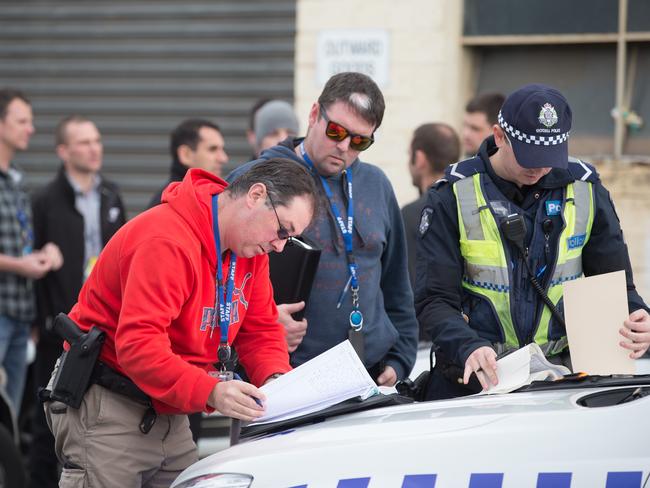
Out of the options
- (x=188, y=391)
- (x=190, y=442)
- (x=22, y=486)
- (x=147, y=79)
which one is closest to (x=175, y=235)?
(x=188, y=391)

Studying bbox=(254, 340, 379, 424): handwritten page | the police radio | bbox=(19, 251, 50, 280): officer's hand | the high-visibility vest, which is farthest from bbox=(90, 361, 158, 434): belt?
bbox=(19, 251, 50, 280): officer's hand

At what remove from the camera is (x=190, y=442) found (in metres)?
4.00

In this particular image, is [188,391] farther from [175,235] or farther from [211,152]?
[211,152]

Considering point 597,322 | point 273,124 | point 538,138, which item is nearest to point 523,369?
point 597,322

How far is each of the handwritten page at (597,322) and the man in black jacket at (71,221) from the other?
4.19m

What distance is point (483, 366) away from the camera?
3.69m

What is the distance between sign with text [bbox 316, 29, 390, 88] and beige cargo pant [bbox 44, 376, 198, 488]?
5.59 m

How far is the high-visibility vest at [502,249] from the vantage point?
394 cm

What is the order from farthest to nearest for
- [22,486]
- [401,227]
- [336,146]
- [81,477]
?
[22,486] → [401,227] → [336,146] → [81,477]

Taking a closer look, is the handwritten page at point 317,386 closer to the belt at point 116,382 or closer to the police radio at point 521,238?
the belt at point 116,382

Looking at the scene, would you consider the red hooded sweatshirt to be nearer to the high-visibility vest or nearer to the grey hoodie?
the grey hoodie

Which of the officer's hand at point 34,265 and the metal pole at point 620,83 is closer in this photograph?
the officer's hand at point 34,265

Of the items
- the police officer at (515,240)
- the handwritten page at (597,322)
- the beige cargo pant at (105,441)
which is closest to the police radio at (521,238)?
the police officer at (515,240)

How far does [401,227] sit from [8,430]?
311cm
